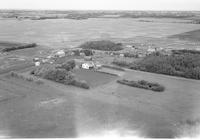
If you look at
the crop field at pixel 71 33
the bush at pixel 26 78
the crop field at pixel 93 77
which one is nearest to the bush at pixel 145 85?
the crop field at pixel 93 77

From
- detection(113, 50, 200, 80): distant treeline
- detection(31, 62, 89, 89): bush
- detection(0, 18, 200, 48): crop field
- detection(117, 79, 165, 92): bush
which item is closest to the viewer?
detection(117, 79, 165, 92): bush

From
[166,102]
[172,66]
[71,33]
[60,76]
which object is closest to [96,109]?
[166,102]

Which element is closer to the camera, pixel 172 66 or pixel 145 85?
pixel 145 85

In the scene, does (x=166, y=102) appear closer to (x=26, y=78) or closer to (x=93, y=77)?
(x=93, y=77)

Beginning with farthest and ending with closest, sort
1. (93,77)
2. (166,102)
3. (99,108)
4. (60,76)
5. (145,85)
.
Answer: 1. (93,77)
2. (60,76)
3. (145,85)
4. (166,102)
5. (99,108)

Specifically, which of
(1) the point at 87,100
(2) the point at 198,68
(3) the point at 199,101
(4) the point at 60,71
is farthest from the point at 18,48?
(3) the point at 199,101

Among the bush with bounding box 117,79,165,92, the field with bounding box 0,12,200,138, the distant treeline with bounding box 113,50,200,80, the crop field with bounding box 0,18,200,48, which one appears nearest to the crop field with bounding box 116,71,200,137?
the field with bounding box 0,12,200,138

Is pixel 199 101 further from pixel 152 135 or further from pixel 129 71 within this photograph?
pixel 129 71

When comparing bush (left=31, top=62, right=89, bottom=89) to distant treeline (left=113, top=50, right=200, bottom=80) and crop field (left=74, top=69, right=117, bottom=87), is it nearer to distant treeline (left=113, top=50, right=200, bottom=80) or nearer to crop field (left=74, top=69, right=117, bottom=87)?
crop field (left=74, top=69, right=117, bottom=87)

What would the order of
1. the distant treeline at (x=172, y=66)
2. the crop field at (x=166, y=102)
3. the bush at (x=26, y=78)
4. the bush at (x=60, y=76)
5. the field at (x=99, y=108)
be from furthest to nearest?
the distant treeline at (x=172, y=66)
the bush at (x=26, y=78)
the bush at (x=60, y=76)
the crop field at (x=166, y=102)
the field at (x=99, y=108)

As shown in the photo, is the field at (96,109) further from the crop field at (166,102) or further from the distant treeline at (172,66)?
the distant treeline at (172,66)

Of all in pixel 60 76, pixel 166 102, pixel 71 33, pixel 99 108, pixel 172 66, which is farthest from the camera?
pixel 71 33
